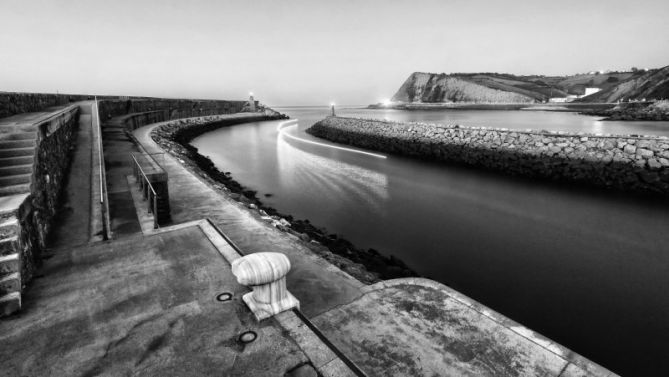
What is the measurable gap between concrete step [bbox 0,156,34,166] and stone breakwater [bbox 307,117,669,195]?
18.3 m

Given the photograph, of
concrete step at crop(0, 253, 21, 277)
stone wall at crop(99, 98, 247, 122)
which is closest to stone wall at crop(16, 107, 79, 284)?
concrete step at crop(0, 253, 21, 277)

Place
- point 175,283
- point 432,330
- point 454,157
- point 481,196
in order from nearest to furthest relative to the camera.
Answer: point 432,330
point 175,283
point 481,196
point 454,157

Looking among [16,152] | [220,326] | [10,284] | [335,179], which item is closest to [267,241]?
[220,326]

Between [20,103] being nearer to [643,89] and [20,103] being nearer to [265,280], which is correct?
[265,280]

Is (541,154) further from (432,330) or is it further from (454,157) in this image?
(432,330)

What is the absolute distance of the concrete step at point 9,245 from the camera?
3.68 meters

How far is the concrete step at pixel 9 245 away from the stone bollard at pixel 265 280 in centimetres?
261

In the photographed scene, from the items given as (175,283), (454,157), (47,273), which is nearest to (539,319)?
(175,283)

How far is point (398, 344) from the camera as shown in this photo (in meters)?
3.59

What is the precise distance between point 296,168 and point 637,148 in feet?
54.4

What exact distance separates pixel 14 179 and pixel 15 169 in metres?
0.38

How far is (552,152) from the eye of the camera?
15602 millimetres

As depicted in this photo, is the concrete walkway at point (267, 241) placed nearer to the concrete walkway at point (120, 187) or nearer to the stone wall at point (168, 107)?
the concrete walkway at point (120, 187)

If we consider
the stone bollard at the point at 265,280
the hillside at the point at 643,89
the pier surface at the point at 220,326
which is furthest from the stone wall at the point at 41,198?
the hillside at the point at 643,89
